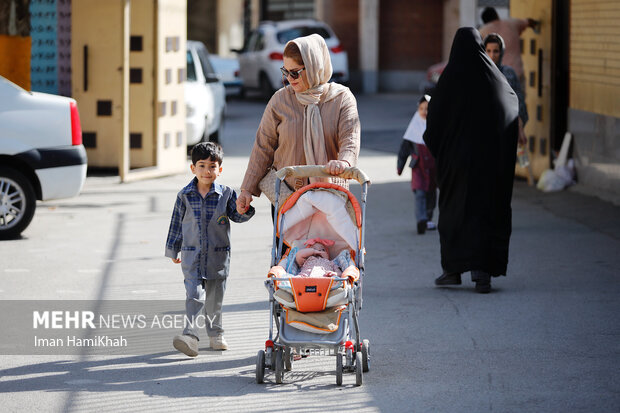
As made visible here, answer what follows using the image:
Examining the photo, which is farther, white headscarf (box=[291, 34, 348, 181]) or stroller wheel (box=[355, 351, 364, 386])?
white headscarf (box=[291, 34, 348, 181])

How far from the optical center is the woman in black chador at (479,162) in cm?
842

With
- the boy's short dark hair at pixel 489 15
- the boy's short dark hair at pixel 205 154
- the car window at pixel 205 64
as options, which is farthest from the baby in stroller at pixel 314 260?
the car window at pixel 205 64

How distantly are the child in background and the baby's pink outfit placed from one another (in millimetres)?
4646

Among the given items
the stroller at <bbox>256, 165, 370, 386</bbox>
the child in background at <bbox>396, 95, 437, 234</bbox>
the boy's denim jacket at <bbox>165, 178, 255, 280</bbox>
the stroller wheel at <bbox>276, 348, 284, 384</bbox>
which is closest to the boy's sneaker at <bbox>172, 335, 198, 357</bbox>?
the boy's denim jacket at <bbox>165, 178, 255, 280</bbox>

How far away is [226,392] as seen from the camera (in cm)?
604

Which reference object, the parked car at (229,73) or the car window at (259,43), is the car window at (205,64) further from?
the car window at (259,43)

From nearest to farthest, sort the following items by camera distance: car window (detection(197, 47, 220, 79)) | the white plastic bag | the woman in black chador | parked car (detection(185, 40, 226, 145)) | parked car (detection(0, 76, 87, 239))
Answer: the woman in black chador, parked car (detection(0, 76, 87, 239)), the white plastic bag, parked car (detection(185, 40, 226, 145)), car window (detection(197, 47, 220, 79))

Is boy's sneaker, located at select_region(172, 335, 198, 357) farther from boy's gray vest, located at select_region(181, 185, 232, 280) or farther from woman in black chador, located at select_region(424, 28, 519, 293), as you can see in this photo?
woman in black chador, located at select_region(424, 28, 519, 293)

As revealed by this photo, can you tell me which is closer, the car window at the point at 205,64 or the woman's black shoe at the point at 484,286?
the woman's black shoe at the point at 484,286

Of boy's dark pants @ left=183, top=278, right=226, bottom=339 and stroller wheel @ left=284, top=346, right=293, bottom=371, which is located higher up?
boy's dark pants @ left=183, top=278, right=226, bottom=339

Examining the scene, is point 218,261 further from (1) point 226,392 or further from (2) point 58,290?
(2) point 58,290

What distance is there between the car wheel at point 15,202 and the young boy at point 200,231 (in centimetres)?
420

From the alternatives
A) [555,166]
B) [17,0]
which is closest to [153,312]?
[17,0]

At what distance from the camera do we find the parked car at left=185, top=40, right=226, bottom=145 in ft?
55.4
